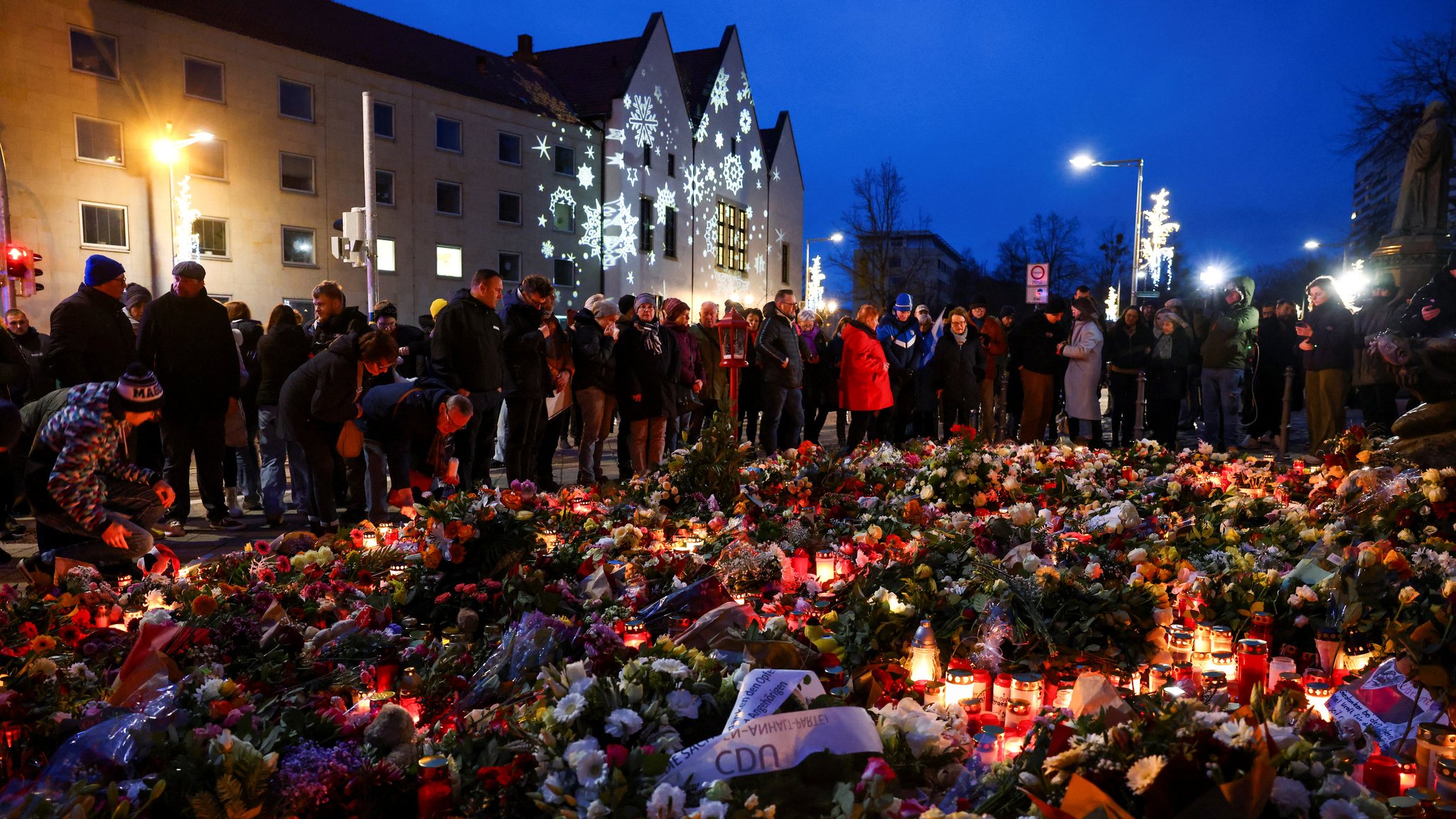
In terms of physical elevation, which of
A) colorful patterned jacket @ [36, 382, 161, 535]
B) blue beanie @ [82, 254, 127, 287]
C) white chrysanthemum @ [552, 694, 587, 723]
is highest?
blue beanie @ [82, 254, 127, 287]

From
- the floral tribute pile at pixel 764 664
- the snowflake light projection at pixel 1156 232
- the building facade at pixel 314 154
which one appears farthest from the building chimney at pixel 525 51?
the floral tribute pile at pixel 764 664

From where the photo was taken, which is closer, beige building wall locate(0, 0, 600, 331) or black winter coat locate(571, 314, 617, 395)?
black winter coat locate(571, 314, 617, 395)

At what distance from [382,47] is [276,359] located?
24.6 meters

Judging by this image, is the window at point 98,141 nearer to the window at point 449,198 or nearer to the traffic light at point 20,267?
the traffic light at point 20,267

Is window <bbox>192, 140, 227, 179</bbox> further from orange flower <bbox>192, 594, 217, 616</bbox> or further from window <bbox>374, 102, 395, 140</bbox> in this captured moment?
orange flower <bbox>192, 594, 217, 616</bbox>

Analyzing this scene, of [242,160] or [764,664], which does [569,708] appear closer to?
[764,664]

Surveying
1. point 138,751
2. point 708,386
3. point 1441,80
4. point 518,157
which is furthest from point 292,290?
point 1441,80

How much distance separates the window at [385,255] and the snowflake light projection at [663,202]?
10067 millimetres

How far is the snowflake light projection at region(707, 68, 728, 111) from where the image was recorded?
37.9 metres

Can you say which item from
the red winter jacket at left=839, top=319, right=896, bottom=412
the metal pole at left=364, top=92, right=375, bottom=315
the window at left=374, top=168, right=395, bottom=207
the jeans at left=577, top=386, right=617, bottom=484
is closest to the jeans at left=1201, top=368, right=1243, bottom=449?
the red winter jacket at left=839, top=319, right=896, bottom=412

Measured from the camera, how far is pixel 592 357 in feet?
29.5

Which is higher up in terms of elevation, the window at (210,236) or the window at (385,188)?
the window at (385,188)

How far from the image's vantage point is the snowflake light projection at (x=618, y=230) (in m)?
33.2

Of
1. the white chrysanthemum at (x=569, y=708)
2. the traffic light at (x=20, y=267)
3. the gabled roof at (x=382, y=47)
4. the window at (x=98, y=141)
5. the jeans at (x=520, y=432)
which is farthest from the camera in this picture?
the gabled roof at (x=382, y=47)
